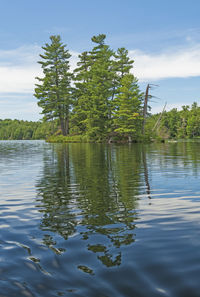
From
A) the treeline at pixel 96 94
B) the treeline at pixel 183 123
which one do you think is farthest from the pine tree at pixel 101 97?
the treeline at pixel 183 123

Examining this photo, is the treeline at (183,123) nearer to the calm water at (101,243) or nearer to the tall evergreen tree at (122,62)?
the tall evergreen tree at (122,62)

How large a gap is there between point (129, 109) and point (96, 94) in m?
7.35

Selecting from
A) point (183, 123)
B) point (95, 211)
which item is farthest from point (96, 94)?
point (183, 123)

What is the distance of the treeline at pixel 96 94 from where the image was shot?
44250 millimetres

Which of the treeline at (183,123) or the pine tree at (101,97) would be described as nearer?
the pine tree at (101,97)

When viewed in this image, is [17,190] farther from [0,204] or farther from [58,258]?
[58,258]

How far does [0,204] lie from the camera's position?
6.32 meters

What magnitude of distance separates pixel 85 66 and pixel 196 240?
59.1 m

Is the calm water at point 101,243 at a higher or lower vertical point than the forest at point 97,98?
lower

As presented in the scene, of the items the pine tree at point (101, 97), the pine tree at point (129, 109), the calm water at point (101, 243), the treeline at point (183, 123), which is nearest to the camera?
the calm water at point (101, 243)

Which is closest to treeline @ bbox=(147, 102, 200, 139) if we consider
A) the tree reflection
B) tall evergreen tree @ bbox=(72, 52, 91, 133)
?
tall evergreen tree @ bbox=(72, 52, 91, 133)

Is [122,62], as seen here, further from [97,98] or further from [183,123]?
[183,123]

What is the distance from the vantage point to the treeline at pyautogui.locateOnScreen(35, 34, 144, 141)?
145 ft

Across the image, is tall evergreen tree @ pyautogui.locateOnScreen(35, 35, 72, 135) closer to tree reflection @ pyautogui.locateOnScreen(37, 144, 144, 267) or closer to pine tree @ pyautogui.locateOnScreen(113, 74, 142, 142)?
pine tree @ pyautogui.locateOnScreen(113, 74, 142, 142)
